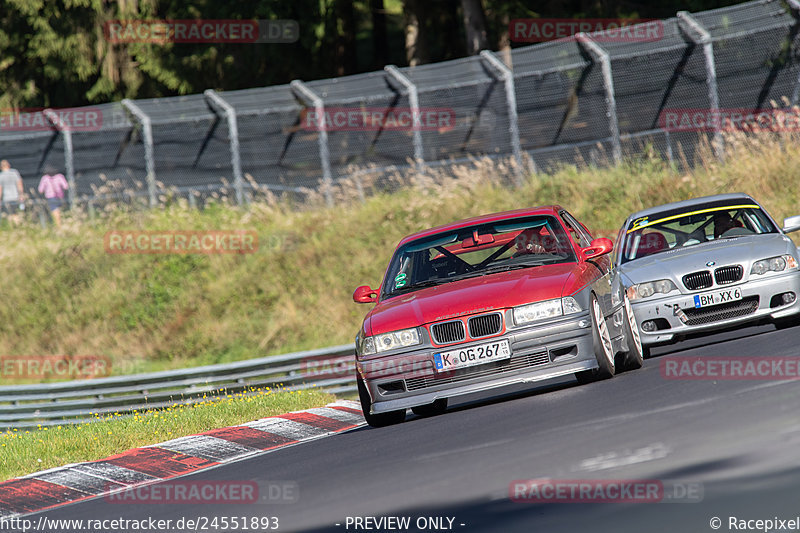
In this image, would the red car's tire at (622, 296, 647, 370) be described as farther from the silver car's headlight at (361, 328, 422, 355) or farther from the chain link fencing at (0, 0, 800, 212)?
the chain link fencing at (0, 0, 800, 212)

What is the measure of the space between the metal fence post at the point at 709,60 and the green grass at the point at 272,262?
1.53 feet

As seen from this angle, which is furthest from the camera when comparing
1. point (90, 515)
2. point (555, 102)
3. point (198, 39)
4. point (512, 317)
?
point (198, 39)

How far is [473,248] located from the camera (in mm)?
9992

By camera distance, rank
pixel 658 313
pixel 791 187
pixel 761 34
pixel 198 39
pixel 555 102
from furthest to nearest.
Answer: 1. pixel 198 39
2. pixel 555 102
3. pixel 761 34
4. pixel 791 187
5. pixel 658 313

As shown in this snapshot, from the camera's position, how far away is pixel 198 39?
38125mm

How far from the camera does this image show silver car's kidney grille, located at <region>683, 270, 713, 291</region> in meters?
10.9

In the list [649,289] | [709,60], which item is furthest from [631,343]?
[709,60]

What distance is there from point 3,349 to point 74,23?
19704 millimetres

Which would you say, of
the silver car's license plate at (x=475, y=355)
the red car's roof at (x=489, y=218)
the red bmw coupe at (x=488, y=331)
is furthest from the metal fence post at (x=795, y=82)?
the silver car's license plate at (x=475, y=355)

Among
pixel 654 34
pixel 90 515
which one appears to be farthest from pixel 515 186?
pixel 90 515

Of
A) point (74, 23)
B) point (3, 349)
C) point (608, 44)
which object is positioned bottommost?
point (3, 349)

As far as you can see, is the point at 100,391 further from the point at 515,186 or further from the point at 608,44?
the point at 608,44

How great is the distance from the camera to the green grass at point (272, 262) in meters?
21.1

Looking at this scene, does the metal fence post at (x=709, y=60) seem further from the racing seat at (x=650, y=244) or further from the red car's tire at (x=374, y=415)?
the red car's tire at (x=374, y=415)
